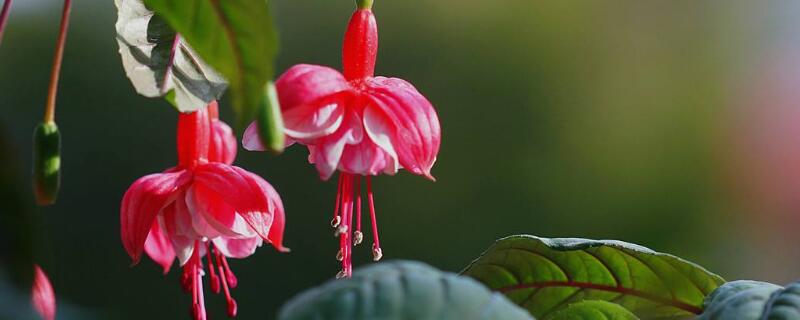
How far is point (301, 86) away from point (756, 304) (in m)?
0.20

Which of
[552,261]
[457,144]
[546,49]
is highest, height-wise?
[552,261]

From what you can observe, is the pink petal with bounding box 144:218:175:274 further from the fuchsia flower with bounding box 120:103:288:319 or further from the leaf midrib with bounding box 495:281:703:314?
the leaf midrib with bounding box 495:281:703:314

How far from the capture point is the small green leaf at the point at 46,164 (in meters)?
0.37

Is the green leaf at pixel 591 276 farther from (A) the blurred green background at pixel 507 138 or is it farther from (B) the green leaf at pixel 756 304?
(A) the blurred green background at pixel 507 138

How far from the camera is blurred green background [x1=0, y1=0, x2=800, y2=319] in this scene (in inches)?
182

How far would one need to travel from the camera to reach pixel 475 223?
5.12 meters

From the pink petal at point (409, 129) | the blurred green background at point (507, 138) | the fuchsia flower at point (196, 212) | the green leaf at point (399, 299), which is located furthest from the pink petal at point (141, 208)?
the blurred green background at point (507, 138)

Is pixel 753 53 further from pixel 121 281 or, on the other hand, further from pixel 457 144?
pixel 121 281

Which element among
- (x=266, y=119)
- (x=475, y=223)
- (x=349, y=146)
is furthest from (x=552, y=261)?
(x=475, y=223)

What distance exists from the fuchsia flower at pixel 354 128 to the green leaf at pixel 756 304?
0.16 meters

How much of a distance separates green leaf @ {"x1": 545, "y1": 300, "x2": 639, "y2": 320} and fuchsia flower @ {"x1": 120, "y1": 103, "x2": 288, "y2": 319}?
0.43 ft

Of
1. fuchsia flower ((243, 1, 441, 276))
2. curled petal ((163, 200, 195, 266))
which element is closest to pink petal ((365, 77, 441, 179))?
fuchsia flower ((243, 1, 441, 276))

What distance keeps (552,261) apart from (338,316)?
0.23 metres

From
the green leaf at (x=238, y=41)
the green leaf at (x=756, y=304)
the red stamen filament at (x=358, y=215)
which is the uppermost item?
the green leaf at (x=238, y=41)
